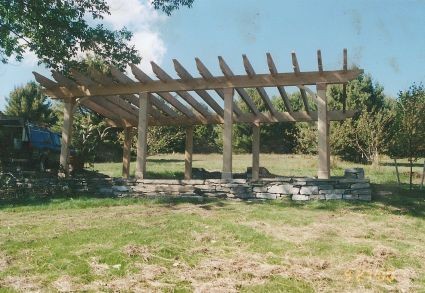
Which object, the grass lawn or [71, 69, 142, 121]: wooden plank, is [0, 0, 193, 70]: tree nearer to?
[71, 69, 142, 121]: wooden plank

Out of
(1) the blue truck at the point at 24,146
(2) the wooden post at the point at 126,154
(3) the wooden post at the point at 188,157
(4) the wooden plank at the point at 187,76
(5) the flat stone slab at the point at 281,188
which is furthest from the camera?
(2) the wooden post at the point at 126,154

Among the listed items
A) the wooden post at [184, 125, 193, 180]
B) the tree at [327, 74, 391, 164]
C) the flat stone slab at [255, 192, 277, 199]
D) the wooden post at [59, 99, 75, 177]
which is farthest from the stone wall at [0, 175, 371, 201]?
the tree at [327, 74, 391, 164]

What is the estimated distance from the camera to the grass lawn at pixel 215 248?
3953 mm

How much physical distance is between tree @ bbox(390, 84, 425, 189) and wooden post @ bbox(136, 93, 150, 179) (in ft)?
26.3

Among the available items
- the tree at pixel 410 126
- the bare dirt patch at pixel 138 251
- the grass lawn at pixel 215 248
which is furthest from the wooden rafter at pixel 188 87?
the bare dirt patch at pixel 138 251

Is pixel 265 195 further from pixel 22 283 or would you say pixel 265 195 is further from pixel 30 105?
pixel 30 105

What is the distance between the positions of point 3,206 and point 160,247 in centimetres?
556

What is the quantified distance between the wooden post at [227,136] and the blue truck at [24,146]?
7607mm

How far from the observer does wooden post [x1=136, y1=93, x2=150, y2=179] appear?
10773 millimetres

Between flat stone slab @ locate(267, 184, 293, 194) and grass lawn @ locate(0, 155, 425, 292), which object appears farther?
→ flat stone slab @ locate(267, 184, 293, 194)

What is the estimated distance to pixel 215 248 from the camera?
5188 millimetres

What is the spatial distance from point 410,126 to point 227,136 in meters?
6.12

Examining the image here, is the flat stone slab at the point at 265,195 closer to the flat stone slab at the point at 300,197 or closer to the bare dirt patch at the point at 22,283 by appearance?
the flat stone slab at the point at 300,197

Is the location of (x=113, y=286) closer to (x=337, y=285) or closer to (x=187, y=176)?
(x=337, y=285)
